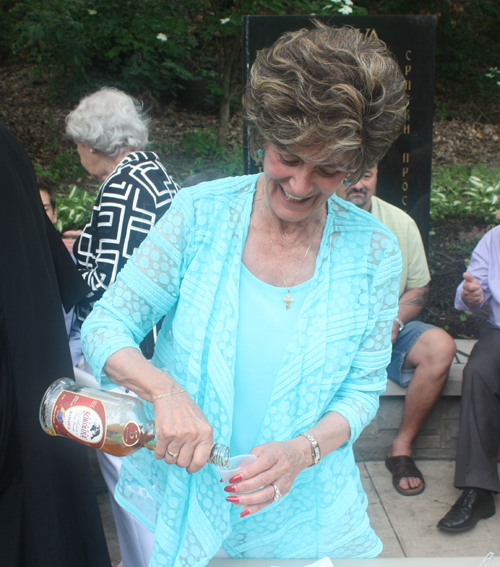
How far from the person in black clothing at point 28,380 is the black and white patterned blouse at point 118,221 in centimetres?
57

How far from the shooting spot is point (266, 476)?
110 cm

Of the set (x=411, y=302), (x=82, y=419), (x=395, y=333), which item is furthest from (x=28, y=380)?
(x=411, y=302)

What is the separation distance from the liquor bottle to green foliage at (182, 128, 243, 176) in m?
6.94

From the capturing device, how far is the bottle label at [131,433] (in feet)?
3.70

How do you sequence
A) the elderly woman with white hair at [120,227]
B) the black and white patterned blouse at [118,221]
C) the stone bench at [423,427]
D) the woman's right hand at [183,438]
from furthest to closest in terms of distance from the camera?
the stone bench at [423,427], the black and white patterned blouse at [118,221], the elderly woman with white hair at [120,227], the woman's right hand at [183,438]

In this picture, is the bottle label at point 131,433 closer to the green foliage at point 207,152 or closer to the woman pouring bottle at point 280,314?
the woman pouring bottle at point 280,314

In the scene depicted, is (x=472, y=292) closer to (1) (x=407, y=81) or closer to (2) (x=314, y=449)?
(1) (x=407, y=81)

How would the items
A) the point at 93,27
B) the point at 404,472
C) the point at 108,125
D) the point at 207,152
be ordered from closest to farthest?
the point at 108,125
the point at 404,472
the point at 93,27
the point at 207,152

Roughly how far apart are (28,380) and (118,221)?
915 mm

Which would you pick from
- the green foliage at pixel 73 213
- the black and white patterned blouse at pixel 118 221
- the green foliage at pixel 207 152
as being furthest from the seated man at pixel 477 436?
the green foliage at pixel 207 152

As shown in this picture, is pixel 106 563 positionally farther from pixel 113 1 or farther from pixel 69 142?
pixel 69 142

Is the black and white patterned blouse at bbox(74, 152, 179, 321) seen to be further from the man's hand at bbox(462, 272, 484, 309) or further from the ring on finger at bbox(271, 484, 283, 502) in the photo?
the man's hand at bbox(462, 272, 484, 309)

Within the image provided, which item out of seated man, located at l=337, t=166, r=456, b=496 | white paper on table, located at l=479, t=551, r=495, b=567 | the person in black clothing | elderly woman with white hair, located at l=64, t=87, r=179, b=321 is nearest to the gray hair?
elderly woman with white hair, located at l=64, t=87, r=179, b=321

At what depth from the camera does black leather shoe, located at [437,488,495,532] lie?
9.27 feet
